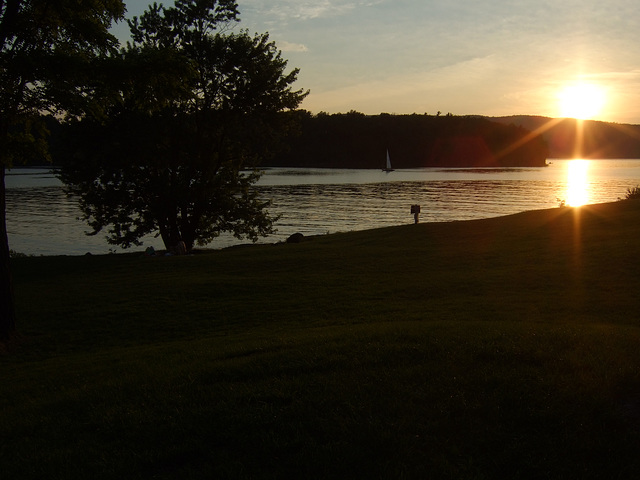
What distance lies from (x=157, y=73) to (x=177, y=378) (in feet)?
22.9

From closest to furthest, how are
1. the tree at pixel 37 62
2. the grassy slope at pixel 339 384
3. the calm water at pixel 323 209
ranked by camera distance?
the grassy slope at pixel 339 384 < the tree at pixel 37 62 < the calm water at pixel 323 209

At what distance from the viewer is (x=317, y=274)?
61.0 ft

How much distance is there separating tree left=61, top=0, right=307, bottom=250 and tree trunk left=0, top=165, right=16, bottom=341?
17.4 meters

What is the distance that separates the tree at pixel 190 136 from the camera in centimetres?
2928

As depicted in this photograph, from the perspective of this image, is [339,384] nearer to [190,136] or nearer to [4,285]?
[4,285]

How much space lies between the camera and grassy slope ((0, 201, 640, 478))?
5258 millimetres

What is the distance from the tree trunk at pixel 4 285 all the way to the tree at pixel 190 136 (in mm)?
17362

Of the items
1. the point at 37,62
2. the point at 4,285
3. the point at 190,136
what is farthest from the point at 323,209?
the point at 37,62

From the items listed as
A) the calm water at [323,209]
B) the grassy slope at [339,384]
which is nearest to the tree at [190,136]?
the calm water at [323,209]

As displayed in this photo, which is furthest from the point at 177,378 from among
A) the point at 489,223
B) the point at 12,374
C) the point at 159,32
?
the point at 159,32

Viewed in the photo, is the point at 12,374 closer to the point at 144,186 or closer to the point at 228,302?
the point at 228,302

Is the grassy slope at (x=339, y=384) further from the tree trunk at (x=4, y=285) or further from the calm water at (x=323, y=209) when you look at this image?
the calm water at (x=323, y=209)

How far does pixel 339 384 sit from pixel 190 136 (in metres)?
27.0

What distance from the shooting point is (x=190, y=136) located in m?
31.4
